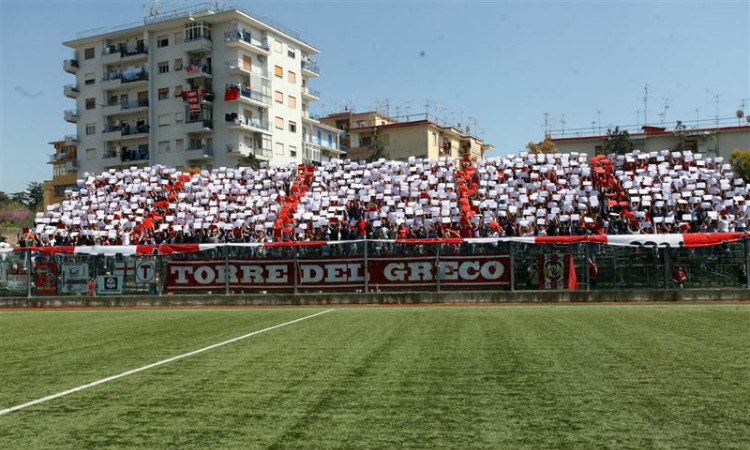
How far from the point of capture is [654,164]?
1058 inches

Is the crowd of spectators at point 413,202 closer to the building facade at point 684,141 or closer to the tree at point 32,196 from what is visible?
the building facade at point 684,141

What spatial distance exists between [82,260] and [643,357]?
59.2 feet

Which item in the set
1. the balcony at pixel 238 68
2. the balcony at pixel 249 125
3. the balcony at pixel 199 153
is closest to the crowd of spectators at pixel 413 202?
the balcony at pixel 249 125

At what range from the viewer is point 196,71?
69062mm

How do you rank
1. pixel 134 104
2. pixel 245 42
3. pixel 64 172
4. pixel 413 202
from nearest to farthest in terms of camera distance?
pixel 413 202 < pixel 245 42 < pixel 134 104 < pixel 64 172

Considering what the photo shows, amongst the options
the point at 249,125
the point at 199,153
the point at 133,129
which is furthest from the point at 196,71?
the point at 133,129

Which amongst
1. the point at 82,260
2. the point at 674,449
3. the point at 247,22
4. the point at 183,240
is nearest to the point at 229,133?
the point at 247,22

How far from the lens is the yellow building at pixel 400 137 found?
263 feet

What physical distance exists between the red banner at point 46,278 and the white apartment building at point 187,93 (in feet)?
158

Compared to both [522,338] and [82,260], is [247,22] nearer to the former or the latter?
[82,260]

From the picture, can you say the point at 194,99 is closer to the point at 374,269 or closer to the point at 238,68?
the point at 238,68

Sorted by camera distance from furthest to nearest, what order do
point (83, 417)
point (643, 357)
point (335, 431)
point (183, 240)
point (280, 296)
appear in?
point (183, 240)
point (280, 296)
point (643, 357)
point (83, 417)
point (335, 431)

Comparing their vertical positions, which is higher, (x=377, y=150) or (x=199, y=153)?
(x=377, y=150)

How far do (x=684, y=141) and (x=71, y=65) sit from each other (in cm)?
6648
